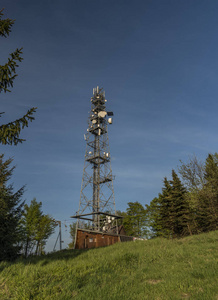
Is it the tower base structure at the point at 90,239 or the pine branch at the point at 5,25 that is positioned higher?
the pine branch at the point at 5,25

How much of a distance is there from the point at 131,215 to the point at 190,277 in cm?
4351

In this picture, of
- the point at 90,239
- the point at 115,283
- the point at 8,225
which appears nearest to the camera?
the point at 115,283

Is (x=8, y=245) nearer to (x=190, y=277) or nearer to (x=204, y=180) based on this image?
(x=190, y=277)

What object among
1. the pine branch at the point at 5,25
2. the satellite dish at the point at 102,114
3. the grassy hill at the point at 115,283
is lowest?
the grassy hill at the point at 115,283

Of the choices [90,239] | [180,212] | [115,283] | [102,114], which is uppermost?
[102,114]

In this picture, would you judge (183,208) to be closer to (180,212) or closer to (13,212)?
(180,212)

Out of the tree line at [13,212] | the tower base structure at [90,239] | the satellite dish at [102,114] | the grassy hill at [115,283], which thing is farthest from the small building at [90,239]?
the grassy hill at [115,283]

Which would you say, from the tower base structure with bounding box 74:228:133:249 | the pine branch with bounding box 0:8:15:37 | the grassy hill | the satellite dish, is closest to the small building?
the tower base structure with bounding box 74:228:133:249

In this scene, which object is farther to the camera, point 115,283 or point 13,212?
point 13,212

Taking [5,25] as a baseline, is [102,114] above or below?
above

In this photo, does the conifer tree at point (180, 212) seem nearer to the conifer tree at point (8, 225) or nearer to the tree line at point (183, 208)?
the tree line at point (183, 208)

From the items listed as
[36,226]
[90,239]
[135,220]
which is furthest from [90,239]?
[135,220]

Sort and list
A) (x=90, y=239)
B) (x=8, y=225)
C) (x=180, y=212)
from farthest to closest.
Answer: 1. (x=180, y=212)
2. (x=90, y=239)
3. (x=8, y=225)

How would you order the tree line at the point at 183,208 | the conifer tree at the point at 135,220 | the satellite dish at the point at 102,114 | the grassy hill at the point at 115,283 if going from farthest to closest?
the conifer tree at the point at 135,220 < the satellite dish at the point at 102,114 < the tree line at the point at 183,208 < the grassy hill at the point at 115,283
